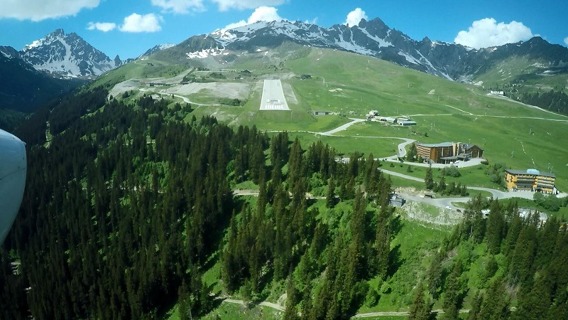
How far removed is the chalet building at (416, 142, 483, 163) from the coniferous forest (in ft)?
100

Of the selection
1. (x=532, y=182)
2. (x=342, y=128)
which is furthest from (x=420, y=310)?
(x=342, y=128)

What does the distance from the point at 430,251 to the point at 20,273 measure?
97880mm

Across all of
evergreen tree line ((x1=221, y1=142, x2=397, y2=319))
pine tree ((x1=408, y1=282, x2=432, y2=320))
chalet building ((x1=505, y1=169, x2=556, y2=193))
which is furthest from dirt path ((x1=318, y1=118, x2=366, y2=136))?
pine tree ((x1=408, y1=282, x2=432, y2=320))

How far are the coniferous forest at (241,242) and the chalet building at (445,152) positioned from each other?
30.6 m

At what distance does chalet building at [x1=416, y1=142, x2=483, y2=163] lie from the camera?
115375mm

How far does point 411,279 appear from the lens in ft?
216

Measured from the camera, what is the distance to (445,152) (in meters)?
117

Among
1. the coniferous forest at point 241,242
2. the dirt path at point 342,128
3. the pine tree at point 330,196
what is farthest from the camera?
the dirt path at point 342,128

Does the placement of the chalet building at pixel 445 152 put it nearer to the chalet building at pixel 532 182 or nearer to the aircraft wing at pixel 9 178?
the chalet building at pixel 532 182

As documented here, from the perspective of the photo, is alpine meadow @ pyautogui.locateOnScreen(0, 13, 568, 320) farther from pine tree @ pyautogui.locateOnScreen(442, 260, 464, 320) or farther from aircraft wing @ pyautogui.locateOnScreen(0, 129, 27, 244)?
aircraft wing @ pyautogui.locateOnScreen(0, 129, 27, 244)

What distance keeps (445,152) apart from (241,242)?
6965 centimetres

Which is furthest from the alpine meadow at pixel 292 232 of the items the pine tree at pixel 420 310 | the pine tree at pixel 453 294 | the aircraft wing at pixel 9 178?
the aircraft wing at pixel 9 178

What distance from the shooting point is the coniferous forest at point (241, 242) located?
197ft

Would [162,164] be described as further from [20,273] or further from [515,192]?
[515,192]
